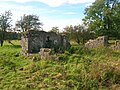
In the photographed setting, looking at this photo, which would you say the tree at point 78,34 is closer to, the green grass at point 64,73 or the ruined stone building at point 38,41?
the ruined stone building at point 38,41

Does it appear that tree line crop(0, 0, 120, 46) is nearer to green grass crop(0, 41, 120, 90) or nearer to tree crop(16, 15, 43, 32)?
tree crop(16, 15, 43, 32)

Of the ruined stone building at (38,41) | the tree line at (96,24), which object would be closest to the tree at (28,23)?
the tree line at (96,24)

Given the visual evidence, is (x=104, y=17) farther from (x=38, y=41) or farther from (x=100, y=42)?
(x=38, y=41)

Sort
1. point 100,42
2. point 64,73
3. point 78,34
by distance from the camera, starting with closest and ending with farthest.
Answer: point 64,73, point 100,42, point 78,34

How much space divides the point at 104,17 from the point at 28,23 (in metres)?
11.4

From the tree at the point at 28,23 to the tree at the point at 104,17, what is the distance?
8.04 metres

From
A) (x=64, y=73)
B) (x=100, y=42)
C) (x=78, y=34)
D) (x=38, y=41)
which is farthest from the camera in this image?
(x=78, y=34)

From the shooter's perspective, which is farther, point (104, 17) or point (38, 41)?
point (104, 17)

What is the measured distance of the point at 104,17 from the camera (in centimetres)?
3981

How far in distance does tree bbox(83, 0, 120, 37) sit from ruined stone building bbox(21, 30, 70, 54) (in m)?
14.1

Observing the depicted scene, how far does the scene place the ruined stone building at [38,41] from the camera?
24.9 meters

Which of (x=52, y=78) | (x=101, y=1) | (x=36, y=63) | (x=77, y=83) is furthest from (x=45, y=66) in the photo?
(x=101, y=1)

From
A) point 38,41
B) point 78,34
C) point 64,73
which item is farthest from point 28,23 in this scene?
point 64,73

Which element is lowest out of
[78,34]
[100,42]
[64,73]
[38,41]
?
[64,73]
